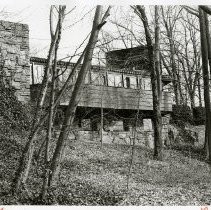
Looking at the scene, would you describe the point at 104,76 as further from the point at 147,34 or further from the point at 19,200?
the point at 19,200

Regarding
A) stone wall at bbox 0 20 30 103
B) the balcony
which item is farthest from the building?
stone wall at bbox 0 20 30 103

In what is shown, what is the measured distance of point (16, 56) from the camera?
17.0 m

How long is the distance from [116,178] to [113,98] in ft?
32.0

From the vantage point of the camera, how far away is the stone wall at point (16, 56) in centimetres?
1661

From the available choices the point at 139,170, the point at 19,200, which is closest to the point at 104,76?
the point at 139,170

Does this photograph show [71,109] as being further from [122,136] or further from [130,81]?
[130,81]

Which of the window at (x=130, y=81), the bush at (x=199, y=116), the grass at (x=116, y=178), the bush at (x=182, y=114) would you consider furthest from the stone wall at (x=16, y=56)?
the bush at (x=199, y=116)

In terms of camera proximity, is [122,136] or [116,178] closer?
[116,178]

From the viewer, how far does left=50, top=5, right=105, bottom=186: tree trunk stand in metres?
8.85

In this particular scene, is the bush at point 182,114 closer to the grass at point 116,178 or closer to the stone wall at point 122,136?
the stone wall at point 122,136

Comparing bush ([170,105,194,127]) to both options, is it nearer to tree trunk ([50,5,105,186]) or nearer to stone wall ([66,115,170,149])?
stone wall ([66,115,170,149])

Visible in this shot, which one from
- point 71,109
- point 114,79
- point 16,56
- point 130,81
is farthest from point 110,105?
point 71,109

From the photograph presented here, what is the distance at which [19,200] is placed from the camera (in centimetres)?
830

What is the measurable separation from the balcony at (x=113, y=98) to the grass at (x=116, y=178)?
2.98 meters
